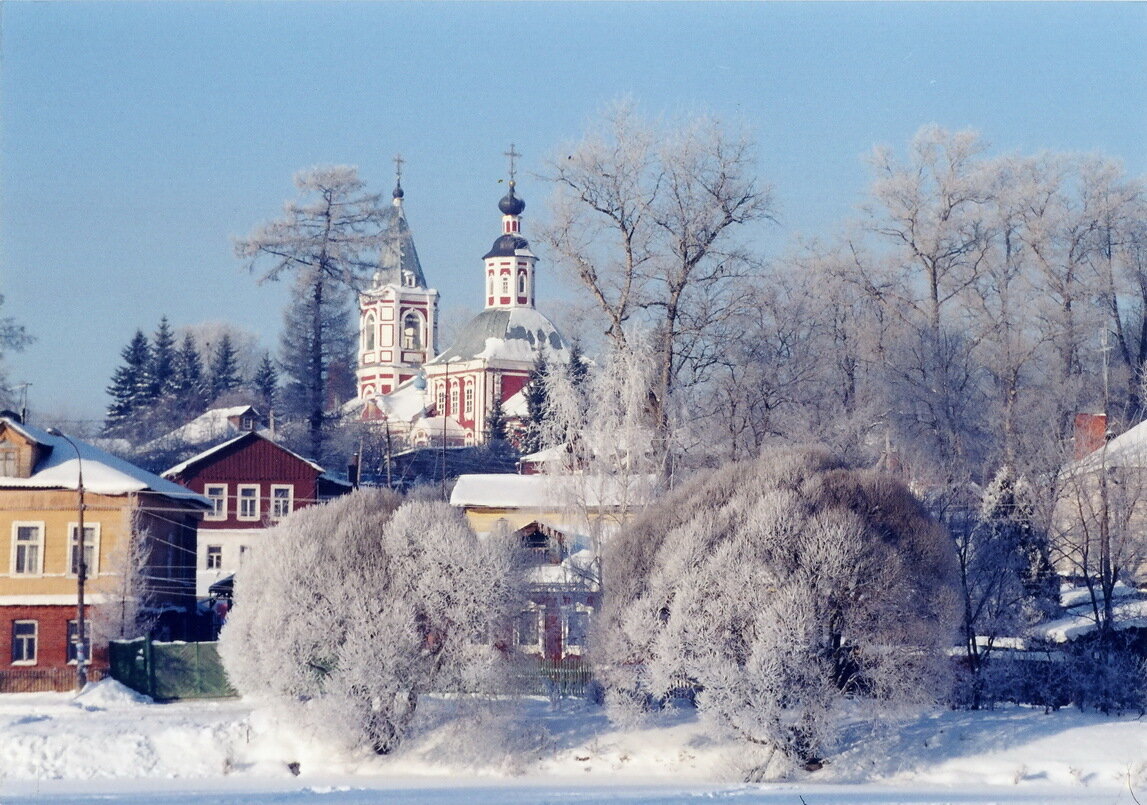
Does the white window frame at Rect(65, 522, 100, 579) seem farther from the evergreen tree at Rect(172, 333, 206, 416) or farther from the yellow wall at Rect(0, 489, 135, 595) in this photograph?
the evergreen tree at Rect(172, 333, 206, 416)

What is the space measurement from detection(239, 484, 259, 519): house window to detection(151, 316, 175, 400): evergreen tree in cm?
3402

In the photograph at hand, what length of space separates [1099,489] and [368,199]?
2638cm

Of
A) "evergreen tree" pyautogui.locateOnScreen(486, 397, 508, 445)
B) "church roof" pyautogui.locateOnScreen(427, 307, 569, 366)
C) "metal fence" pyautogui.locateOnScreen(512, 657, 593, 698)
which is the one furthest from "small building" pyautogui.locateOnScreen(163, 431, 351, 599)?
"church roof" pyautogui.locateOnScreen(427, 307, 569, 366)

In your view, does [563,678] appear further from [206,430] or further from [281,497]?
[206,430]

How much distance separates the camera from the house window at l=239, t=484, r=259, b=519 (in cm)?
4784

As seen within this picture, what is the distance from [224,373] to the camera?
8700cm

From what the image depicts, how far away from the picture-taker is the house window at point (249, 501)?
47.8 metres

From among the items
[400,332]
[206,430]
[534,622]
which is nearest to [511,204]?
[400,332]

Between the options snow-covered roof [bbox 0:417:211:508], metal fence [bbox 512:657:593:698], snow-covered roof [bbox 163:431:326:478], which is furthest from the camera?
snow-covered roof [bbox 163:431:326:478]

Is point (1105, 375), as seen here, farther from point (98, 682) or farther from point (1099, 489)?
point (98, 682)

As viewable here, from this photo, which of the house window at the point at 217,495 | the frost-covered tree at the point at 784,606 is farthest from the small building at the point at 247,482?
Answer: the frost-covered tree at the point at 784,606

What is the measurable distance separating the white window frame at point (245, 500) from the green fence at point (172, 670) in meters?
15.3

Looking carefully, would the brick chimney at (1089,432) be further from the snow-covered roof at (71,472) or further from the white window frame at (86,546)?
the white window frame at (86,546)

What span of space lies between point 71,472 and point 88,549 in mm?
1914
